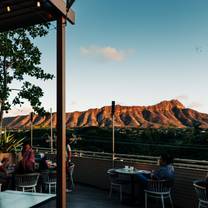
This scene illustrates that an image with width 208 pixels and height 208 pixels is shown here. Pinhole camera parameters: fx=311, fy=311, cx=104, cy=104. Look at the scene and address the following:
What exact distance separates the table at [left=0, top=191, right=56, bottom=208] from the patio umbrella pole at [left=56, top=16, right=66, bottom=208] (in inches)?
10.4

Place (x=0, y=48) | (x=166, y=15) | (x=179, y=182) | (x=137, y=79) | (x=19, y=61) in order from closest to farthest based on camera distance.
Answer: (x=179, y=182), (x=0, y=48), (x=19, y=61), (x=166, y=15), (x=137, y=79)

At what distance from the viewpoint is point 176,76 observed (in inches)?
525

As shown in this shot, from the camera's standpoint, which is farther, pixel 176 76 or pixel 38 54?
pixel 176 76

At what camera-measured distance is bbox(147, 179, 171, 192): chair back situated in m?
5.64

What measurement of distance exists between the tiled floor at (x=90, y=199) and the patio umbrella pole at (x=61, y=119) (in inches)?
99.1

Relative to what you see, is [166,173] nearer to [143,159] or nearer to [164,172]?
[164,172]

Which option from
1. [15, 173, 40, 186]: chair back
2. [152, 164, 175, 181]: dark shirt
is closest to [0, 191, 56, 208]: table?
[15, 173, 40, 186]: chair back

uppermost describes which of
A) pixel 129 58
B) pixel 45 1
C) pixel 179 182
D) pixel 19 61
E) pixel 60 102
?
pixel 129 58

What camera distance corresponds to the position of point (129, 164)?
7.35 m

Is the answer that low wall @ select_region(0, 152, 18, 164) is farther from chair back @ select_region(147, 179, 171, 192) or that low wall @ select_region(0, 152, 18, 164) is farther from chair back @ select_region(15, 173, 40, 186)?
chair back @ select_region(147, 179, 171, 192)

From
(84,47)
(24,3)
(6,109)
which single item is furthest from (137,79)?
(24,3)

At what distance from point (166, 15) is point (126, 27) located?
1483 mm

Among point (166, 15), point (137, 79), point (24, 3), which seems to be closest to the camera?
point (24, 3)

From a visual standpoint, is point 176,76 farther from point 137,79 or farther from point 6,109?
point 6,109
